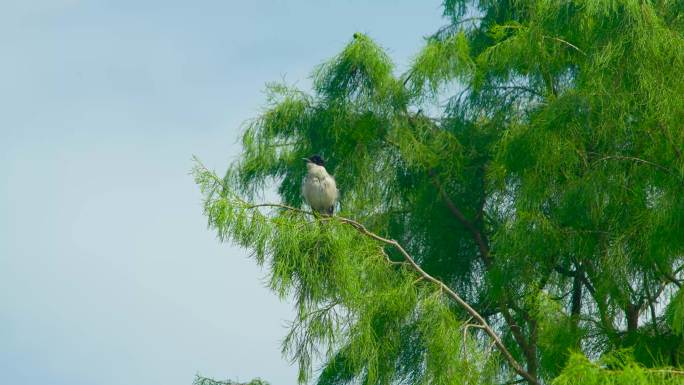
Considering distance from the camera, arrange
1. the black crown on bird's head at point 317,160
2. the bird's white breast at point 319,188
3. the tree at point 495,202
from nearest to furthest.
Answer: the tree at point 495,202 < the bird's white breast at point 319,188 < the black crown on bird's head at point 317,160

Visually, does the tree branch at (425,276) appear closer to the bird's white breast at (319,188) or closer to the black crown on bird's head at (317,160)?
the bird's white breast at (319,188)

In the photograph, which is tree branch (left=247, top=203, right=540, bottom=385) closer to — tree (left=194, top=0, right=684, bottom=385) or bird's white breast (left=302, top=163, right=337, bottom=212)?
tree (left=194, top=0, right=684, bottom=385)

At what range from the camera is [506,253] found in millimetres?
7316

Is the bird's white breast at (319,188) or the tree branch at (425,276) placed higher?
the bird's white breast at (319,188)

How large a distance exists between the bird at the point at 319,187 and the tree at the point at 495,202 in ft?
0.58

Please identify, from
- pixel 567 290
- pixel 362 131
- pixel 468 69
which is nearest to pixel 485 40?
pixel 468 69

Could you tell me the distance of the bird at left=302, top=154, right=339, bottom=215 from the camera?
331 inches

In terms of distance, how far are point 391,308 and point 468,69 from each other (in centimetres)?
234

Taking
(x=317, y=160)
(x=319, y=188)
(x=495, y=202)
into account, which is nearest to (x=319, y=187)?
(x=319, y=188)

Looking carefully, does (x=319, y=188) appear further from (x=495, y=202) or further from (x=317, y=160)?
(x=495, y=202)

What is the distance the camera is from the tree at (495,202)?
258 inches

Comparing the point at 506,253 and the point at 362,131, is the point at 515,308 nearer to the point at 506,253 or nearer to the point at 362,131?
the point at 506,253

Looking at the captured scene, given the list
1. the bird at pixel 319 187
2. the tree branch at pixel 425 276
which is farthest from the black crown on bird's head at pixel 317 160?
the tree branch at pixel 425 276

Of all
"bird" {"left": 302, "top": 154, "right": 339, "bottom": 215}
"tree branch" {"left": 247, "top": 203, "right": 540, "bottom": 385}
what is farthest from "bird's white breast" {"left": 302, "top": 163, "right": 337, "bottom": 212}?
"tree branch" {"left": 247, "top": 203, "right": 540, "bottom": 385}
